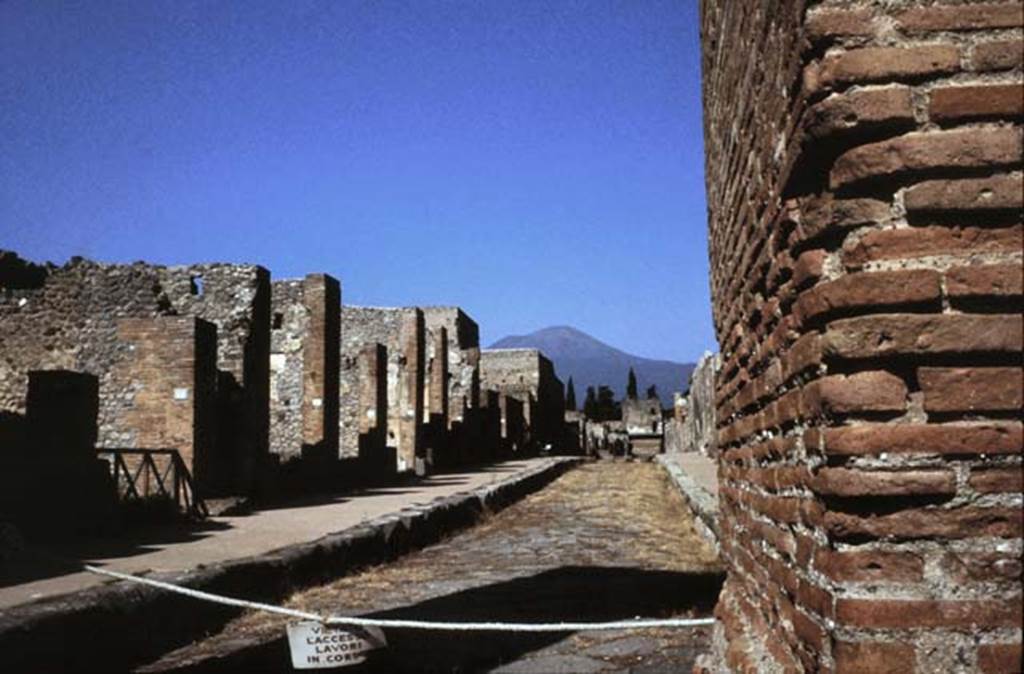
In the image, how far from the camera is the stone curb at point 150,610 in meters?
4.12

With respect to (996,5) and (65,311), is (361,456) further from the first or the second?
(996,5)

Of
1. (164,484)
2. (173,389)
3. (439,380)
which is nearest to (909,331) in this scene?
(164,484)

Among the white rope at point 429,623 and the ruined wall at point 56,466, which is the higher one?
the ruined wall at point 56,466

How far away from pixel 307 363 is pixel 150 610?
13.9 meters

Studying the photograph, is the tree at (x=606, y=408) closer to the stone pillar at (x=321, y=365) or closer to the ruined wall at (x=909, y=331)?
the stone pillar at (x=321, y=365)

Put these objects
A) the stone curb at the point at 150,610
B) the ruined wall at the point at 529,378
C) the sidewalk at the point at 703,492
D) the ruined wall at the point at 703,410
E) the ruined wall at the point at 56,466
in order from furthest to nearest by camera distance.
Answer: the ruined wall at the point at 529,378 < the ruined wall at the point at 703,410 < the ruined wall at the point at 56,466 < the sidewalk at the point at 703,492 < the stone curb at the point at 150,610

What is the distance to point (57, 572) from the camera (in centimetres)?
595

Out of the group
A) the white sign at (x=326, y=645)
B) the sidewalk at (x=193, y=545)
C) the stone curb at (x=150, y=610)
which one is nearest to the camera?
the white sign at (x=326, y=645)

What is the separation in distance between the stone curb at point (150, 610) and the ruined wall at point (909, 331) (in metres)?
3.42

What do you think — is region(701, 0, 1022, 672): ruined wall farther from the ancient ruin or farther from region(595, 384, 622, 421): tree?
region(595, 384, 622, 421): tree

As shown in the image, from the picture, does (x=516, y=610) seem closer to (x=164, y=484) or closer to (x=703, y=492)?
(x=703, y=492)

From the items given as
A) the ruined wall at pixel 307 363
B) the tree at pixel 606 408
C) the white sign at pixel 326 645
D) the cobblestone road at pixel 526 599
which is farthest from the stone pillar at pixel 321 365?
the tree at pixel 606 408

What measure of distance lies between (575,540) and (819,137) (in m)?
7.49

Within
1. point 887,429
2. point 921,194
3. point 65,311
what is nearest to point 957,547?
point 887,429
